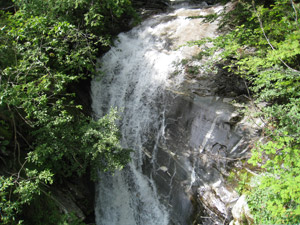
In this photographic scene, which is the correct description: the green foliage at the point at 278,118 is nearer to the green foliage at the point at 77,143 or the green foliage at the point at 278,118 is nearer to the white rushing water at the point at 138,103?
the white rushing water at the point at 138,103

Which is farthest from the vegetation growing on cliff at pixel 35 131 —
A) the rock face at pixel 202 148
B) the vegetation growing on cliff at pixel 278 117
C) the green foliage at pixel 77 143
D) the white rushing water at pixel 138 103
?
the vegetation growing on cliff at pixel 278 117

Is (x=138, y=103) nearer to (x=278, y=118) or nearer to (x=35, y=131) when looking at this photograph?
(x=35, y=131)

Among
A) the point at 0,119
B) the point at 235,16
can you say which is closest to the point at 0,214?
the point at 0,119

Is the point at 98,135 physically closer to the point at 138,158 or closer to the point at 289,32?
the point at 138,158

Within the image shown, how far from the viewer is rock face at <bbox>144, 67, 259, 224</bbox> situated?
4262mm

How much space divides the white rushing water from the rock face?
1.16 feet

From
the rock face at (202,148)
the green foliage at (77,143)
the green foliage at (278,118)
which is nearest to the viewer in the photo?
the green foliage at (278,118)

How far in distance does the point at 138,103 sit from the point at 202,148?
217 cm

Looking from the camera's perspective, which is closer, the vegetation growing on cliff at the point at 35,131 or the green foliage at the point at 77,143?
the vegetation growing on cliff at the point at 35,131

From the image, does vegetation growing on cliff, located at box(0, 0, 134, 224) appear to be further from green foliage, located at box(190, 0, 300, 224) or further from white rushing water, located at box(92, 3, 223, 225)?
green foliage, located at box(190, 0, 300, 224)

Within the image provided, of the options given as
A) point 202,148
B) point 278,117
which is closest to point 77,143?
point 202,148

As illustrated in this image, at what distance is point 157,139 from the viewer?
543 centimetres

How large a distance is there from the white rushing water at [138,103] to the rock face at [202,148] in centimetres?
35

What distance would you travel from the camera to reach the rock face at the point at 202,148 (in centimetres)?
426
